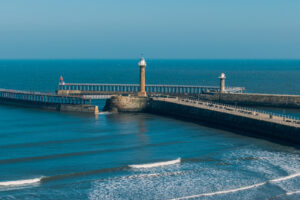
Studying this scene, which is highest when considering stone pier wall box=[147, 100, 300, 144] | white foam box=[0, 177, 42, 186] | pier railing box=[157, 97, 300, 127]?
pier railing box=[157, 97, 300, 127]

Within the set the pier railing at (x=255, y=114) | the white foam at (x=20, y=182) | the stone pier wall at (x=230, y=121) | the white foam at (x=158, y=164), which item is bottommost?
the white foam at (x=20, y=182)

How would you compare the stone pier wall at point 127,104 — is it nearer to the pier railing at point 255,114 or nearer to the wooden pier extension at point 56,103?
the wooden pier extension at point 56,103

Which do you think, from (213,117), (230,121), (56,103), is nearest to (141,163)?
(230,121)

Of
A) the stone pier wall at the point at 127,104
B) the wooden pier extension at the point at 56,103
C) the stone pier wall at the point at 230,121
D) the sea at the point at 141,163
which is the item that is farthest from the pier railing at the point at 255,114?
the wooden pier extension at the point at 56,103

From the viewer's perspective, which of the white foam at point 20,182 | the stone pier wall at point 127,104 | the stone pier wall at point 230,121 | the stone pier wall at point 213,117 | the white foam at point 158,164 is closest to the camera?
→ the white foam at point 20,182

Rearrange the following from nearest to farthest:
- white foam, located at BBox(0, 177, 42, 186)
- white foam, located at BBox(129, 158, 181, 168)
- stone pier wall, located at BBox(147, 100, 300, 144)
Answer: white foam, located at BBox(0, 177, 42, 186), white foam, located at BBox(129, 158, 181, 168), stone pier wall, located at BBox(147, 100, 300, 144)

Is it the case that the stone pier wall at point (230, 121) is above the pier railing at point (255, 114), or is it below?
below

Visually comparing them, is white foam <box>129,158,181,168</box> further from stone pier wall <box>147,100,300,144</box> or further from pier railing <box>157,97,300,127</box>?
pier railing <box>157,97,300,127</box>

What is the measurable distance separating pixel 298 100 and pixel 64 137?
1549 inches

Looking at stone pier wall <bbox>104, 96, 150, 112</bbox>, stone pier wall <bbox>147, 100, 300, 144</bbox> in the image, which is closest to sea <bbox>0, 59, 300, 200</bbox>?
stone pier wall <bbox>147, 100, 300, 144</bbox>

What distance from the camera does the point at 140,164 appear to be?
3547cm

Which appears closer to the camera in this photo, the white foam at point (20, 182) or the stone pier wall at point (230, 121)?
the white foam at point (20, 182)

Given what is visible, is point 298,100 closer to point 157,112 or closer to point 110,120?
point 157,112

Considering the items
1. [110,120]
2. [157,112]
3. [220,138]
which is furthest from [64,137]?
[157,112]
